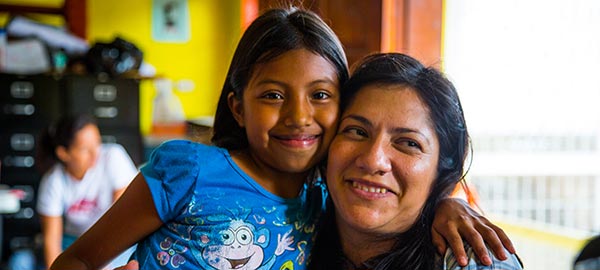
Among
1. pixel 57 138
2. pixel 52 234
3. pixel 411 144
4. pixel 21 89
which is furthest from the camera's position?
pixel 21 89

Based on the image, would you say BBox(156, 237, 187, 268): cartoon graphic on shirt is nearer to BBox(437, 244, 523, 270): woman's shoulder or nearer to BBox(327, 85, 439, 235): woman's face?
BBox(327, 85, 439, 235): woman's face

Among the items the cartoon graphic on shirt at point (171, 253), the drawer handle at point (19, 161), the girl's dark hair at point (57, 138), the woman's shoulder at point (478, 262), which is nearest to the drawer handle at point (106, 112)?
the drawer handle at point (19, 161)

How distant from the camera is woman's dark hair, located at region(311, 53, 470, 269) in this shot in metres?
1.10

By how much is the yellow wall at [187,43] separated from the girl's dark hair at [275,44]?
4.58m

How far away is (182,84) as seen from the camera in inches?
236

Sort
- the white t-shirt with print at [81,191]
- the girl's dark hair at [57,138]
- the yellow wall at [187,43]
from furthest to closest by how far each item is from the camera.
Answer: the yellow wall at [187,43]
the girl's dark hair at [57,138]
the white t-shirt with print at [81,191]

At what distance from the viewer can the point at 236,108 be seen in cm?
128

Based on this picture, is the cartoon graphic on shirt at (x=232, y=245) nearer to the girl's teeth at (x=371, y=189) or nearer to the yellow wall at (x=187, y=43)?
the girl's teeth at (x=371, y=189)

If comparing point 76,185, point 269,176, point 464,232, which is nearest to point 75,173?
point 76,185

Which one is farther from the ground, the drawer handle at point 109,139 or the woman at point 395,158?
the woman at point 395,158

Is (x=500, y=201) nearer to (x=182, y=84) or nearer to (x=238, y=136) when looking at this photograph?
(x=238, y=136)

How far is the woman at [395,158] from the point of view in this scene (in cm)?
106

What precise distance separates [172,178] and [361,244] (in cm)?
39

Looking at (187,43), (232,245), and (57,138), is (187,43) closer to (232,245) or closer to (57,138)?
(57,138)
